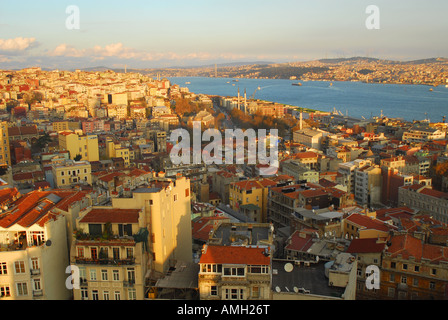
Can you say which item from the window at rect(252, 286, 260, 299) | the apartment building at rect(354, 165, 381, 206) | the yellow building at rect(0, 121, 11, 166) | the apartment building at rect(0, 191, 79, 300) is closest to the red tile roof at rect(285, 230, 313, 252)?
the window at rect(252, 286, 260, 299)

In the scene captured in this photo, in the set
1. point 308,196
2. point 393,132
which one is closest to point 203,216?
point 308,196

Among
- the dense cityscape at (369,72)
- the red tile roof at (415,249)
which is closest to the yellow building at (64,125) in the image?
the red tile roof at (415,249)

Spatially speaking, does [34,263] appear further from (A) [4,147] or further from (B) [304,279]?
(A) [4,147]

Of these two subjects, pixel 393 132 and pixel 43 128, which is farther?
pixel 393 132

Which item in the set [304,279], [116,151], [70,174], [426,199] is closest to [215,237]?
[304,279]

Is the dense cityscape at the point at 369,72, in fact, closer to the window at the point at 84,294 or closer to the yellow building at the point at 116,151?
the yellow building at the point at 116,151

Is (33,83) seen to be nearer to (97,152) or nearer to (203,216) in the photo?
(97,152)
